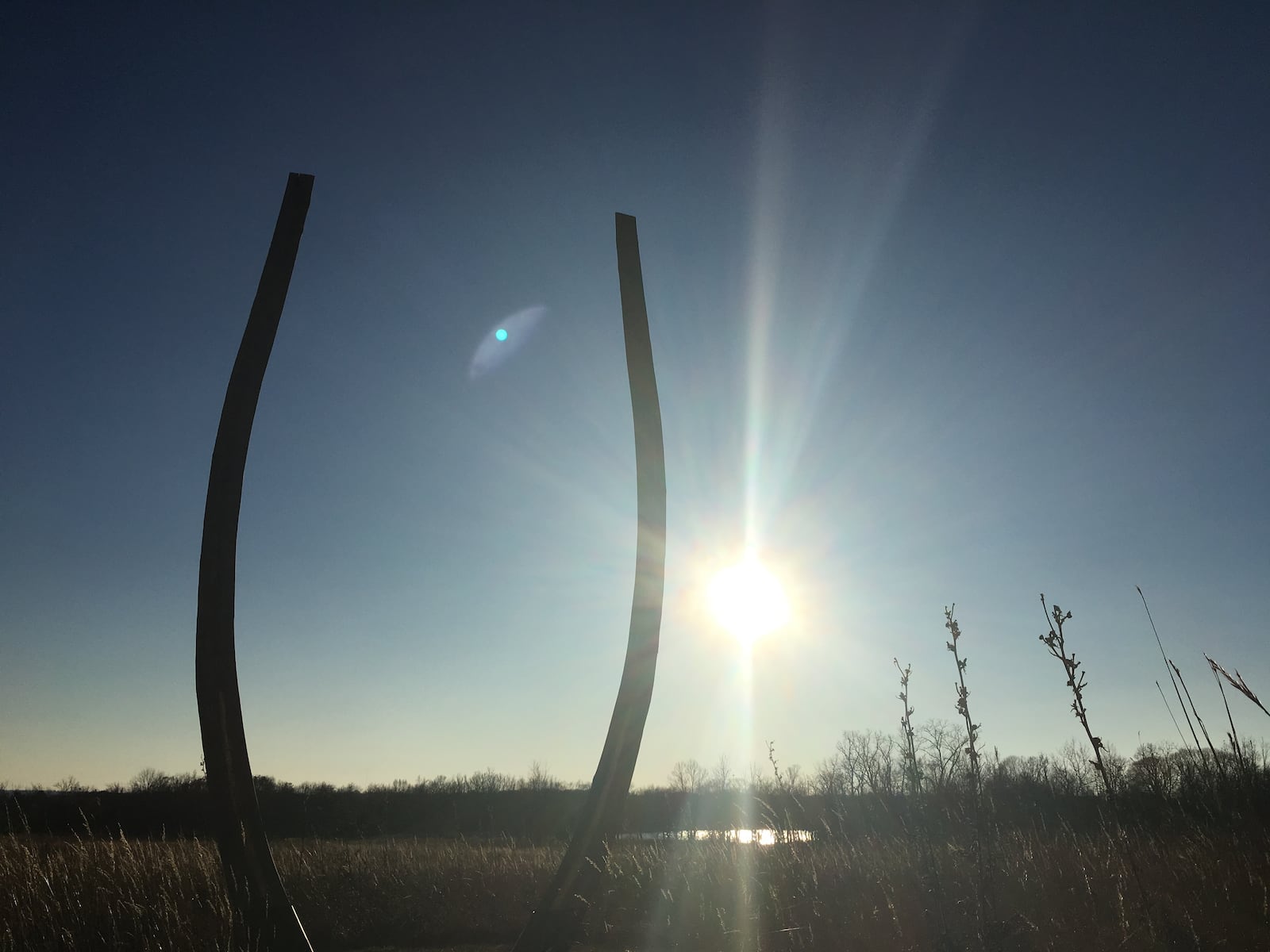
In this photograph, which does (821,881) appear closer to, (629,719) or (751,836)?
(751,836)

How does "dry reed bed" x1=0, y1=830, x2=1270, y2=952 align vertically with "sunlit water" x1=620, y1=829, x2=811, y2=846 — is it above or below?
below

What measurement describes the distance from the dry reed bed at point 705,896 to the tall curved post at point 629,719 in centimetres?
204

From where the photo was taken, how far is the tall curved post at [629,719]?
11.5ft

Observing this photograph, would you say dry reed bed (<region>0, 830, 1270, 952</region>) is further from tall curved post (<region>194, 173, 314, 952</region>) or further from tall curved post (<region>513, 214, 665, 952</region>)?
tall curved post (<region>513, 214, 665, 952</region>)

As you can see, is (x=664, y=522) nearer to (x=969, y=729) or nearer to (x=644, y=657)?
(x=644, y=657)

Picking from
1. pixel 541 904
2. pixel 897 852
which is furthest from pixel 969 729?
pixel 897 852

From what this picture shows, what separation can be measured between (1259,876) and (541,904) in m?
5.01

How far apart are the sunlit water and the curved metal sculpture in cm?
410

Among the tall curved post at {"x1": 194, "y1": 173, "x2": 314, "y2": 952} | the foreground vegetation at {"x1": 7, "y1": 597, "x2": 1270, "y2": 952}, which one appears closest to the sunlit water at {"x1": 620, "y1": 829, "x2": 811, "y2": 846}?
the foreground vegetation at {"x1": 7, "y1": 597, "x2": 1270, "y2": 952}

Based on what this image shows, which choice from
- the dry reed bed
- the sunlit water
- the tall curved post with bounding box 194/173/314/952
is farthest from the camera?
the sunlit water

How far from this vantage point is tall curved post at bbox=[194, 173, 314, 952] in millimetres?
3486

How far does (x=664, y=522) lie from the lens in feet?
13.0

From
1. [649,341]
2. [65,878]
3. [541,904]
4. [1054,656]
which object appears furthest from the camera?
[65,878]

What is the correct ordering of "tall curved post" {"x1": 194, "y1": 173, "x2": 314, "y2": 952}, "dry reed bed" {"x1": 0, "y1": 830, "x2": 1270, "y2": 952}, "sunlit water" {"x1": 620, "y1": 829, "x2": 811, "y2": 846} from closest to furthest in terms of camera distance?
"tall curved post" {"x1": 194, "y1": 173, "x2": 314, "y2": 952} < "dry reed bed" {"x1": 0, "y1": 830, "x2": 1270, "y2": 952} < "sunlit water" {"x1": 620, "y1": 829, "x2": 811, "y2": 846}
